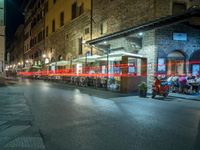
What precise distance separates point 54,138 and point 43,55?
46.5m

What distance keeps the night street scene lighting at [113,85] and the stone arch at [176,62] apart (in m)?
0.07

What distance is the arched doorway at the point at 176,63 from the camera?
21.0 m

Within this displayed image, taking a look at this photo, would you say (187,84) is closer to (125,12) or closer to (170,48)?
(170,48)

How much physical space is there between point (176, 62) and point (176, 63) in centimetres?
9

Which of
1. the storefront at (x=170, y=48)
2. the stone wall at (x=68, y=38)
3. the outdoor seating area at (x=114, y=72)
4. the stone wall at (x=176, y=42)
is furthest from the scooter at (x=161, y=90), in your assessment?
the stone wall at (x=68, y=38)

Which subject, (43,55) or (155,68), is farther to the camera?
(43,55)

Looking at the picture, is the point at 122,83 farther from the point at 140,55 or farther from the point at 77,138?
the point at 77,138

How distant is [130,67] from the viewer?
20938mm

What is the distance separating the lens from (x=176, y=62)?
21031mm

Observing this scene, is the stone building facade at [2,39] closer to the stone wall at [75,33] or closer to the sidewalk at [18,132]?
the stone wall at [75,33]

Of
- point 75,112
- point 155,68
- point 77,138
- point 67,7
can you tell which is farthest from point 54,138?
point 67,7

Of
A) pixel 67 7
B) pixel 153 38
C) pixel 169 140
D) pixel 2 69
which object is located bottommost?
pixel 169 140

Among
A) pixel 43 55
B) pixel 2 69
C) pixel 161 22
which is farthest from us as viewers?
pixel 43 55

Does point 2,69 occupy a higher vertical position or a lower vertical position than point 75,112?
higher
